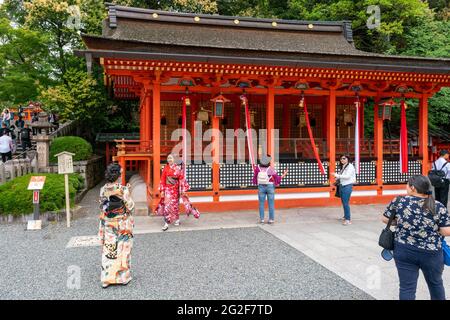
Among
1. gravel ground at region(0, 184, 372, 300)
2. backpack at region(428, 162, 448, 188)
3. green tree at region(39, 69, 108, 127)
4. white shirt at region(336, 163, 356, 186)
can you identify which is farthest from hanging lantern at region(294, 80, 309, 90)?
green tree at region(39, 69, 108, 127)

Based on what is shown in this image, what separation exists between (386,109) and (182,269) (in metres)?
8.96

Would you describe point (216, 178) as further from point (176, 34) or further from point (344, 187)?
point (176, 34)

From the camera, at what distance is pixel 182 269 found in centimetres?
551

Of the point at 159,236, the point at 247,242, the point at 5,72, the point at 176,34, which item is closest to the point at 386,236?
the point at 247,242

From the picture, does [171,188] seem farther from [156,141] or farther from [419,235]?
[419,235]

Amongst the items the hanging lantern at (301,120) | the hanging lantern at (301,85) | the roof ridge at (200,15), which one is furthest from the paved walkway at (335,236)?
the roof ridge at (200,15)

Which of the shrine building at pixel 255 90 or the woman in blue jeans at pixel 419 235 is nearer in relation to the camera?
the woman in blue jeans at pixel 419 235

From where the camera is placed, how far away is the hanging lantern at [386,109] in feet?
36.4

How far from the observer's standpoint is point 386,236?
148 inches

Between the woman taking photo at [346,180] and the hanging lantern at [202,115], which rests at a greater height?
the hanging lantern at [202,115]

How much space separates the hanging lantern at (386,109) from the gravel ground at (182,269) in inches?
254

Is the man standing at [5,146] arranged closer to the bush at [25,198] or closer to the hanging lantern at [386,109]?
the bush at [25,198]

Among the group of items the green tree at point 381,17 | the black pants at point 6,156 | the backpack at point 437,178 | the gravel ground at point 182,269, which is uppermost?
the green tree at point 381,17

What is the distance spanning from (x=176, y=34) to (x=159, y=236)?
8.67 m
